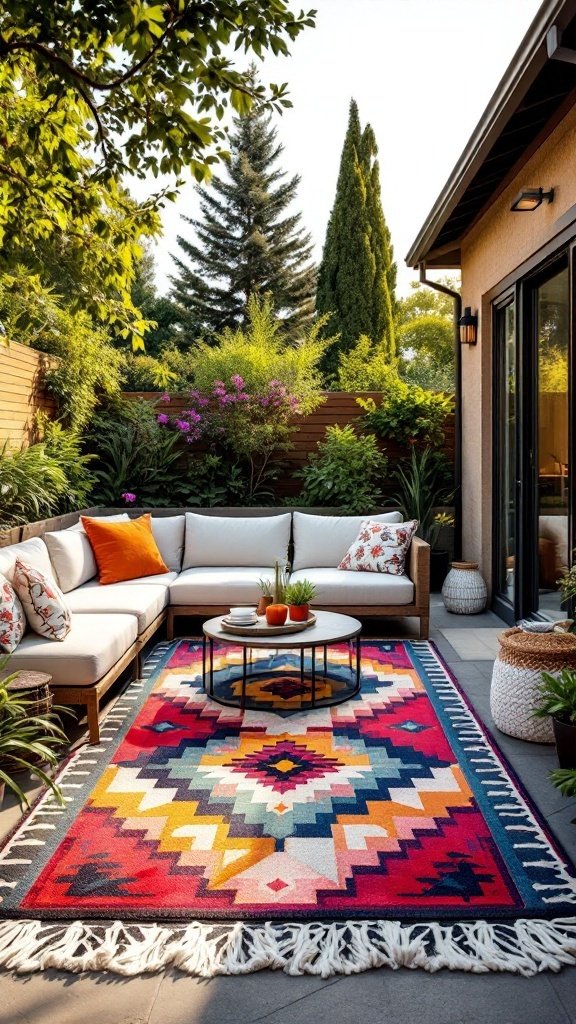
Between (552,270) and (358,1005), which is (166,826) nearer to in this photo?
(358,1005)

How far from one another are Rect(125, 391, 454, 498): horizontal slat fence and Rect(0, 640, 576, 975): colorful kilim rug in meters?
4.02

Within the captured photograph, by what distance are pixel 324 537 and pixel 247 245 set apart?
16130 millimetres

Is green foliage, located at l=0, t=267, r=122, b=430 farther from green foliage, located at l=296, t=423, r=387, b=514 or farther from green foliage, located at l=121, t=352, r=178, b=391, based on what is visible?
green foliage, located at l=296, t=423, r=387, b=514

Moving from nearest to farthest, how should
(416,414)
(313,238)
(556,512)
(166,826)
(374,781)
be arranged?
(166,826), (374,781), (556,512), (416,414), (313,238)

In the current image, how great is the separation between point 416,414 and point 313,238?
14785 millimetres

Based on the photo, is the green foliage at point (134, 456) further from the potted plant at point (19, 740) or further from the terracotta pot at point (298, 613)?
the potted plant at point (19, 740)

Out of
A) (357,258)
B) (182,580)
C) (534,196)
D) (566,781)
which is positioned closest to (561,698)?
(566,781)

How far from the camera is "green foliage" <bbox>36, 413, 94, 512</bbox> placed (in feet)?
19.7

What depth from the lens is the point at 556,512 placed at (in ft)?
15.3

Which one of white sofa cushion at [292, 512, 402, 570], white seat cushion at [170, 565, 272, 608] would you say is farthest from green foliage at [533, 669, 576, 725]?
white sofa cushion at [292, 512, 402, 570]

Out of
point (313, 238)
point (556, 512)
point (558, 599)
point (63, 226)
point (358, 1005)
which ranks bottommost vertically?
point (358, 1005)

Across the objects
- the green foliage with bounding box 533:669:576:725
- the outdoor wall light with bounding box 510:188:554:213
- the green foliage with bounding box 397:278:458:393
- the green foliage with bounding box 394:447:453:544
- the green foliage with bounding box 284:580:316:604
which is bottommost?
the green foliage with bounding box 533:669:576:725

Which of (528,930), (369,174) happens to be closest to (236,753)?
(528,930)

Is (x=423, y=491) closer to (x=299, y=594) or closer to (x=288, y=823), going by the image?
(x=299, y=594)
